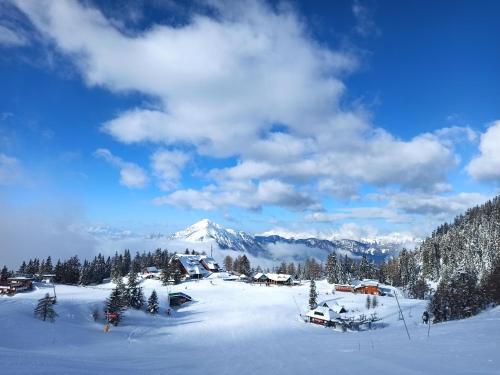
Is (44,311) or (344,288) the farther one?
(344,288)

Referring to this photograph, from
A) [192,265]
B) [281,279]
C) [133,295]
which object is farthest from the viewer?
[192,265]

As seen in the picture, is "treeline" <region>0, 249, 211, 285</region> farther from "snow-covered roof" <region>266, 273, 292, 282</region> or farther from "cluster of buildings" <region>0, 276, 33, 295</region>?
"snow-covered roof" <region>266, 273, 292, 282</region>

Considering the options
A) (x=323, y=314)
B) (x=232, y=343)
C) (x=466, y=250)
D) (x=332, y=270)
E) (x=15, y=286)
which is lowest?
(x=323, y=314)

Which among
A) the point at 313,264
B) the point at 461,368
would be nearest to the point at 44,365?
the point at 461,368

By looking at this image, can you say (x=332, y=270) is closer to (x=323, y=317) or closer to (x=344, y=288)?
(x=344, y=288)

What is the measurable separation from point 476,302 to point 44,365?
6105cm

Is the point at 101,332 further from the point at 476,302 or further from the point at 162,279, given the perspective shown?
the point at 162,279

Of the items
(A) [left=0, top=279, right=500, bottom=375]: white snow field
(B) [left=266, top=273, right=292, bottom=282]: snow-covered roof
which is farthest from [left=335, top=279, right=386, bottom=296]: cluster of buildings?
(A) [left=0, top=279, right=500, bottom=375]: white snow field

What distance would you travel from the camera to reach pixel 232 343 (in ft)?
120

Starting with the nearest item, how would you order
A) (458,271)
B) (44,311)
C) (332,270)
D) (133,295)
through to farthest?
(44,311) → (458,271) → (133,295) → (332,270)

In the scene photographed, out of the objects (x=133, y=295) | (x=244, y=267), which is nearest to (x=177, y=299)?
(x=133, y=295)

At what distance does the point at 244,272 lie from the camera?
154m

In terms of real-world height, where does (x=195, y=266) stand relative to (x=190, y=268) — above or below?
above

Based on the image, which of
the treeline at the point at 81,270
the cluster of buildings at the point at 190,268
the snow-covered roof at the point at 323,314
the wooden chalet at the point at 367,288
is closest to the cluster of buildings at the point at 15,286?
the treeline at the point at 81,270
